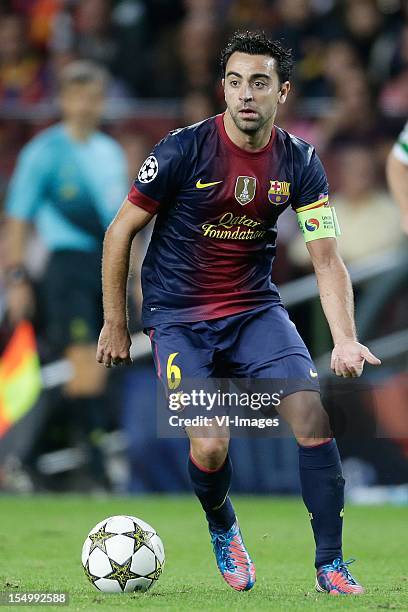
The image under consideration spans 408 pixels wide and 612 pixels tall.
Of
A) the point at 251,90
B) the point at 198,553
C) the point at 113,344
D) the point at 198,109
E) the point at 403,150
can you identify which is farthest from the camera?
the point at 198,109

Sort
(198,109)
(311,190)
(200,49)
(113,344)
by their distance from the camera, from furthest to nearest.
A: 1. (200,49)
2. (198,109)
3. (311,190)
4. (113,344)

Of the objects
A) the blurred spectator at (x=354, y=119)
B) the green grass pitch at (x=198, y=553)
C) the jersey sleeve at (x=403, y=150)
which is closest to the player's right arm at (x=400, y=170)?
the jersey sleeve at (x=403, y=150)

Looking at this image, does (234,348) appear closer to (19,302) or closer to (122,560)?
(122,560)

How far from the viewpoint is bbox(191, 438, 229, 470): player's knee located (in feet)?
18.1

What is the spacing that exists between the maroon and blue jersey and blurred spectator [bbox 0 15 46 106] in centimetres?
644

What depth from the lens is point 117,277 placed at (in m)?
5.59

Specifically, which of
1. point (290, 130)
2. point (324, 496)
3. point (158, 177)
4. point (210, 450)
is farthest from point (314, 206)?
point (290, 130)

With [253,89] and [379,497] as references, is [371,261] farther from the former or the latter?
[253,89]

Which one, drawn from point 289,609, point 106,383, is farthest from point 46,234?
point 289,609

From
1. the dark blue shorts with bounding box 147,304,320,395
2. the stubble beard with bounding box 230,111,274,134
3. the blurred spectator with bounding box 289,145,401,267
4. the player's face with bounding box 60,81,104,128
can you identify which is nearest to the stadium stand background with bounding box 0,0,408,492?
the blurred spectator with bounding box 289,145,401,267

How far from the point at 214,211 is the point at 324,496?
137cm

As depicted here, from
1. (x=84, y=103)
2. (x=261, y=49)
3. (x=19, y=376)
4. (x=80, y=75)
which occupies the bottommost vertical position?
(x=19, y=376)

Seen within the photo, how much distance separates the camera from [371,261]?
10.7 meters

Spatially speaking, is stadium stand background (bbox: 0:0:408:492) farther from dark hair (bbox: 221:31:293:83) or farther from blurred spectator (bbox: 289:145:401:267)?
dark hair (bbox: 221:31:293:83)
